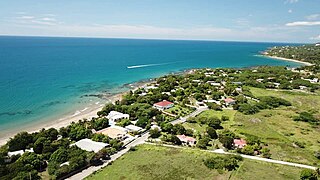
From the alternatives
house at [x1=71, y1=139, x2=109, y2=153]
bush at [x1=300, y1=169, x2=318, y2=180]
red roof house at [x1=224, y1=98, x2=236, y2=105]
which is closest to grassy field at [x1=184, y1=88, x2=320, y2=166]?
bush at [x1=300, y1=169, x2=318, y2=180]

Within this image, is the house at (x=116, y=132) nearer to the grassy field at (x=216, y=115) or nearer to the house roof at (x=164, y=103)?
the grassy field at (x=216, y=115)

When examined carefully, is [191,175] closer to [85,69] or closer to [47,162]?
[47,162]

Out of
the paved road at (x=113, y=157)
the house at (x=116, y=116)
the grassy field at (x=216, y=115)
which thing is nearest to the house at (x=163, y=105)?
the grassy field at (x=216, y=115)

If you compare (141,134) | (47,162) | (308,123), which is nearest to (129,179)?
(47,162)

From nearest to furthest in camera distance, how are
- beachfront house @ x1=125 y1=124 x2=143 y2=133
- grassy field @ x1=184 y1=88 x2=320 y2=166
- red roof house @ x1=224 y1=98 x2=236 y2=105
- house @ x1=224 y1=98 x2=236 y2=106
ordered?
grassy field @ x1=184 y1=88 x2=320 y2=166 < beachfront house @ x1=125 y1=124 x2=143 y2=133 < house @ x1=224 y1=98 x2=236 y2=106 < red roof house @ x1=224 y1=98 x2=236 y2=105

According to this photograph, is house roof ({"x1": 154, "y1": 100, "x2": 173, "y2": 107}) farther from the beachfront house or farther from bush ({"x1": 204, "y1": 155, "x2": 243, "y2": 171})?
bush ({"x1": 204, "y1": 155, "x2": 243, "y2": 171})

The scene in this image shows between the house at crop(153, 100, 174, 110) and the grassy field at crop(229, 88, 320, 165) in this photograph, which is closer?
the grassy field at crop(229, 88, 320, 165)

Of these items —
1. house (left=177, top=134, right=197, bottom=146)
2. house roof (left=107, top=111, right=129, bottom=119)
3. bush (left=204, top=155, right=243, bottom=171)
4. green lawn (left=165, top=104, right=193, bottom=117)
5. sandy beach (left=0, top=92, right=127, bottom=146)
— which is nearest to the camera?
bush (left=204, top=155, right=243, bottom=171)
